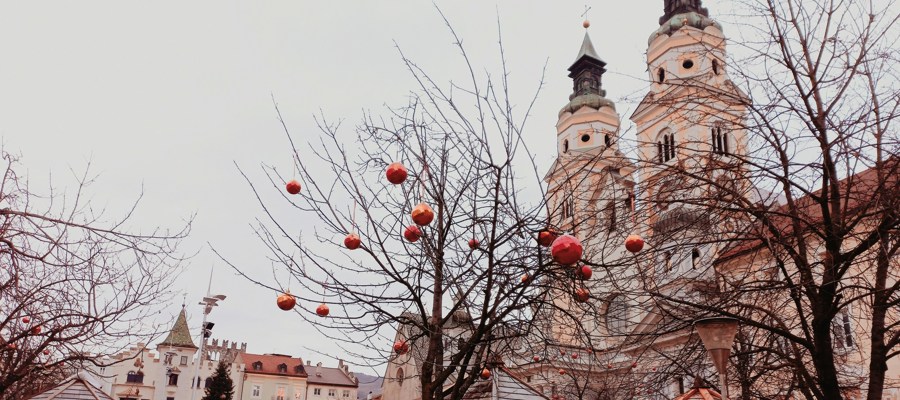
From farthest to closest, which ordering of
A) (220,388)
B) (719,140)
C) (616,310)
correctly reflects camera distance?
(220,388) < (719,140) < (616,310)

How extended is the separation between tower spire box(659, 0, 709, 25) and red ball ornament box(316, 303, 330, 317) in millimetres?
47049

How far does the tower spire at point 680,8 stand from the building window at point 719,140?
42.1m

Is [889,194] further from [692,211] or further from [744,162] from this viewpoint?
[692,211]

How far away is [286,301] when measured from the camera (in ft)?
26.5

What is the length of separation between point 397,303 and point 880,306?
601 centimetres

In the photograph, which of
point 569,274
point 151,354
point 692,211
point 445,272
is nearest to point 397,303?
point 445,272

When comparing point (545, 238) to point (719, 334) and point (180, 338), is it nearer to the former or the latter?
point (719, 334)

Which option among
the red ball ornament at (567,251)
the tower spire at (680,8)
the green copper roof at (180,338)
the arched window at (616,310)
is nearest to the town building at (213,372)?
the green copper roof at (180,338)

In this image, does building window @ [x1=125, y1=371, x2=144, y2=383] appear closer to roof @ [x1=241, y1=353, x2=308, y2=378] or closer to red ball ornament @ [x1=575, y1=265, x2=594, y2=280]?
roof @ [x1=241, y1=353, x2=308, y2=378]

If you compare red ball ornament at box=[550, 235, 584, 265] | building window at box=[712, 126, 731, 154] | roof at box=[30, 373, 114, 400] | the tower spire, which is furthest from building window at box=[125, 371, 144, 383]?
red ball ornament at box=[550, 235, 584, 265]

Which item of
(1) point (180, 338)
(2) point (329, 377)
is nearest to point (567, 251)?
(1) point (180, 338)

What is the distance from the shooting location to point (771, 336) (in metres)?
10.9

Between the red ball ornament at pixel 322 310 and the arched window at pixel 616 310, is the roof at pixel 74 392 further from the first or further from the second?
the arched window at pixel 616 310

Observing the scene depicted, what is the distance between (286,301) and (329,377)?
247 ft
